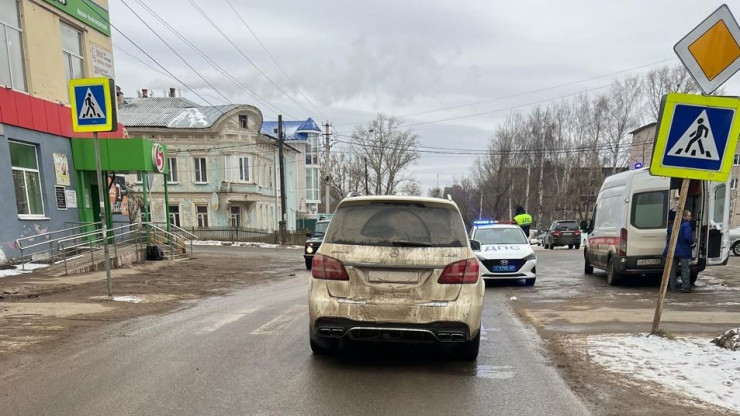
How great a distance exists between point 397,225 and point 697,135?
366 cm

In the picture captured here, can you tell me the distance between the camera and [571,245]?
31.1 metres

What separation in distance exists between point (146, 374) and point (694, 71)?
6.78 m

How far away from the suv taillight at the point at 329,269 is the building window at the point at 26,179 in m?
12.2

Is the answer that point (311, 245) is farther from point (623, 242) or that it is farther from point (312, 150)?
point (312, 150)

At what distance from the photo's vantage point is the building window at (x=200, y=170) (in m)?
38.8

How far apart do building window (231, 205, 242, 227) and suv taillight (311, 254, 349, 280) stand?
3670 cm

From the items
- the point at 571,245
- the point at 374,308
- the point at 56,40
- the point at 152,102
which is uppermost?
the point at 152,102

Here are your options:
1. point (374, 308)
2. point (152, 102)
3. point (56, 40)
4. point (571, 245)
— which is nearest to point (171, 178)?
point (152, 102)

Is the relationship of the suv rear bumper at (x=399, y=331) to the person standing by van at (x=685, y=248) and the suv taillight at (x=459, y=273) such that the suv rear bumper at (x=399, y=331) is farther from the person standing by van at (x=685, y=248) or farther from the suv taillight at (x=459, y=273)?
the person standing by van at (x=685, y=248)

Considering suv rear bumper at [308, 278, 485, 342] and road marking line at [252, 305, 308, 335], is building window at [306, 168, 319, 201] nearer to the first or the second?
road marking line at [252, 305, 308, 335]

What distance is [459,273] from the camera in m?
4.80

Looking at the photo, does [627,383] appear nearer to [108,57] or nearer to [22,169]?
[22,169]

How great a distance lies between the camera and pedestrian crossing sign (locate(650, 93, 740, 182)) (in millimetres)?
5445

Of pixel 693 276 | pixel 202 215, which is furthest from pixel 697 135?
pixel 202 215
